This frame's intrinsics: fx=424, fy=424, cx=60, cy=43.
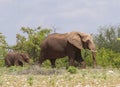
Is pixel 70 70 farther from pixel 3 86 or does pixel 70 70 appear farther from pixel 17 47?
pixel 17 47

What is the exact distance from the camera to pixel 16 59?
35.4m

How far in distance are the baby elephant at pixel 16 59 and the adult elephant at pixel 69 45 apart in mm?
10552

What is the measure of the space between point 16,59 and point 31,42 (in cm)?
722

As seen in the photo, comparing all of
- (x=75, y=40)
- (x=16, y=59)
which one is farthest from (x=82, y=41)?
(x=16, y=59)

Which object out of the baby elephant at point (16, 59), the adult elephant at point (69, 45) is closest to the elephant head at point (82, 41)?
the adult elephant at point (69, 45)

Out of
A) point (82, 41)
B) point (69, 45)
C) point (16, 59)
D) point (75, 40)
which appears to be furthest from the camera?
point (16, 59)

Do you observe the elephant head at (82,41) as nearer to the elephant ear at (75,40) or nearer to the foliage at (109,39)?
the elephant ear at (75,40)

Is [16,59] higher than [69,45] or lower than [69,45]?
lower

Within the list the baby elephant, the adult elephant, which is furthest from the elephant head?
the baby elephant

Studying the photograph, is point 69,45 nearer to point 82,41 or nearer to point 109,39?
point 82,41

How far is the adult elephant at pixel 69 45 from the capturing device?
74.1 feet

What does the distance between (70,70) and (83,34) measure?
27.3 feet

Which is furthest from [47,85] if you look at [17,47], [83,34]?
[17,47]

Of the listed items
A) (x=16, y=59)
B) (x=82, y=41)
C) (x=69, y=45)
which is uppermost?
(x=82, y=41)
